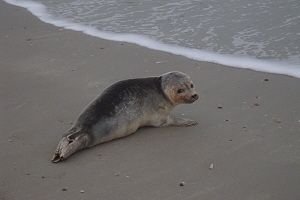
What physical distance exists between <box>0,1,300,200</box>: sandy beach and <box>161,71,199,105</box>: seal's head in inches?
8.6

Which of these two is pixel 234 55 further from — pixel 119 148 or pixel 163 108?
pixel 119 148

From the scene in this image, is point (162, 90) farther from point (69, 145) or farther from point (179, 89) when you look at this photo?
point (69, 145)

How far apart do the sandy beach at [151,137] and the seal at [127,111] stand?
3.2 inches

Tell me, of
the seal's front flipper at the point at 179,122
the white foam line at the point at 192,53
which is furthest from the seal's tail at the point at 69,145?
the white foam line at the point at 192,53

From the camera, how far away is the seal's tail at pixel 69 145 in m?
4.16

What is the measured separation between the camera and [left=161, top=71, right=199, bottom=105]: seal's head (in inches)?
188

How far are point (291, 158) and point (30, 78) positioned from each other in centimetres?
301

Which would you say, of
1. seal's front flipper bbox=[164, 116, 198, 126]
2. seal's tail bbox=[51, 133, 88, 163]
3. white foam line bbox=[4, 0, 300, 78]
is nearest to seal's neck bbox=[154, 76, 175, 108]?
seal's front flipper bbox=[164, 116, 198, 126]

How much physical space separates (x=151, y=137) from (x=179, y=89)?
1.57ft

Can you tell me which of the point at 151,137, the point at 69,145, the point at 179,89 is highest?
the point at 179,89

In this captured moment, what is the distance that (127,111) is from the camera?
463cm

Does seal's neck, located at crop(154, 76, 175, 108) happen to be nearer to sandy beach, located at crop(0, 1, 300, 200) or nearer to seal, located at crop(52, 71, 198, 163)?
seal, located at crop(52, 71, 198, 163)

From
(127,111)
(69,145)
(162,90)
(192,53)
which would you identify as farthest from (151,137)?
(192,53)

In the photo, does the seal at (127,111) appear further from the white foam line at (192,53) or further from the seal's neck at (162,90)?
the white foam line at (192,53)
